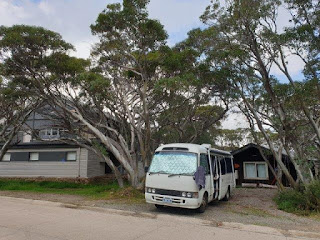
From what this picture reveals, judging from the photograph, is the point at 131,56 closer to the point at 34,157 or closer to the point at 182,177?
the point at 182,177

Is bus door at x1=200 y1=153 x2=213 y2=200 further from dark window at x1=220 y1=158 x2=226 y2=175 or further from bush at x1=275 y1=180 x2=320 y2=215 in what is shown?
bush at x1=275 y1=180 x2=320 y2=215

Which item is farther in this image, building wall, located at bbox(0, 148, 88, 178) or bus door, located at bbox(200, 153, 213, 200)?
building wall, located at bbox(0, 148, 88, 178)

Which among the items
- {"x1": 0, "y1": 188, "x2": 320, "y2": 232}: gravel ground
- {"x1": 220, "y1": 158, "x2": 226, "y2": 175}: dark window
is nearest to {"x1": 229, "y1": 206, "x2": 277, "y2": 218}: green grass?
{"x1": 0, "y1": 188, "x2": 320, "y2": 232}: gravel ground

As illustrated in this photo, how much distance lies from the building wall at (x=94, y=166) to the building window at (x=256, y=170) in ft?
40.8

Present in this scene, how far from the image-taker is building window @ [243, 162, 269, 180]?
23812mm

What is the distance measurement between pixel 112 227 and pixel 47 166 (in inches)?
661

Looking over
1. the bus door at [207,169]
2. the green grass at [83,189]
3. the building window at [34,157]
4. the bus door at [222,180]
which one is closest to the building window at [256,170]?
the bus door at [222,180]

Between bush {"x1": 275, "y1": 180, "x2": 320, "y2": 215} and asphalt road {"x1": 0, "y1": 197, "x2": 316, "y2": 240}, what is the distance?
3.76m

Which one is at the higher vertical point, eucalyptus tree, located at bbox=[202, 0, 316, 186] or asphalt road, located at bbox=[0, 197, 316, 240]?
eucalyptus tree, located at bbox=[202, 0, 316, 186]

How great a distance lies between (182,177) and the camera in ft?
32.2

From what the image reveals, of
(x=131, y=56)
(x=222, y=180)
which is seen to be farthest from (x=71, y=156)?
(x=222, y=180)

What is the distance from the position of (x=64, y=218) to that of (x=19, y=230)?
1.90 metres

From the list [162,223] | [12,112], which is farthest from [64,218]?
[12,112]

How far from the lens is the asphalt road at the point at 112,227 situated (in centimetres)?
698
